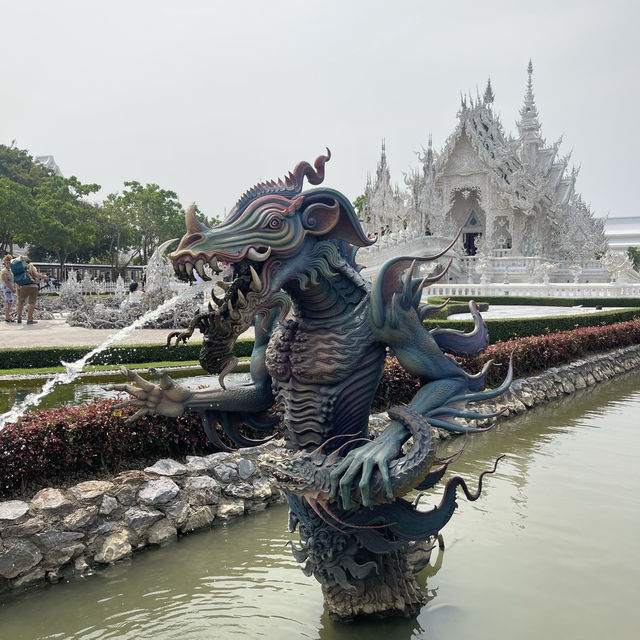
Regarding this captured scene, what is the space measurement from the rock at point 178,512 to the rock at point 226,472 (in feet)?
1.44

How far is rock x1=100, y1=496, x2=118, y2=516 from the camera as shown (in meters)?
4.49

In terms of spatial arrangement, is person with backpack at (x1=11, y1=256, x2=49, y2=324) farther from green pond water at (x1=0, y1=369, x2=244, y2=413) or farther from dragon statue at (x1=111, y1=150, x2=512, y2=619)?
dragon statue at (x1=111, y1=150, x2=512, y2=619)

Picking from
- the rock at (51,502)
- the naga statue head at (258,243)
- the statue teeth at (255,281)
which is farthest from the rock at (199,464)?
the statue teeth at (255,281)

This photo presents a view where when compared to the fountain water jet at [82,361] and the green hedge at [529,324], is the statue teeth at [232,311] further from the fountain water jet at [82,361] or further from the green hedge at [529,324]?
the green hedge at [529,324]

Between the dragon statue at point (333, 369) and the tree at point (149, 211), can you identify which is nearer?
the dragon statue at point (333, 369)

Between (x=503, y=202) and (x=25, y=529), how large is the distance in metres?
34.9

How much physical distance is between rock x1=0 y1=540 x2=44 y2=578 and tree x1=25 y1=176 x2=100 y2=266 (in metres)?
38.7

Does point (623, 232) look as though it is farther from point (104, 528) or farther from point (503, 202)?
point (104, 528)

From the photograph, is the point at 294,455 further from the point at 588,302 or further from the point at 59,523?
the point at 588,302

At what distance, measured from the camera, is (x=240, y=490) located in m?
5.35

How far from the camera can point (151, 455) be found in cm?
533

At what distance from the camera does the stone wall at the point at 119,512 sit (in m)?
4.10

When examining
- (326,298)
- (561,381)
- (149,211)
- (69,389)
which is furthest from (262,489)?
(149,211)

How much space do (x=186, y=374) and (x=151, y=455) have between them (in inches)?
122
